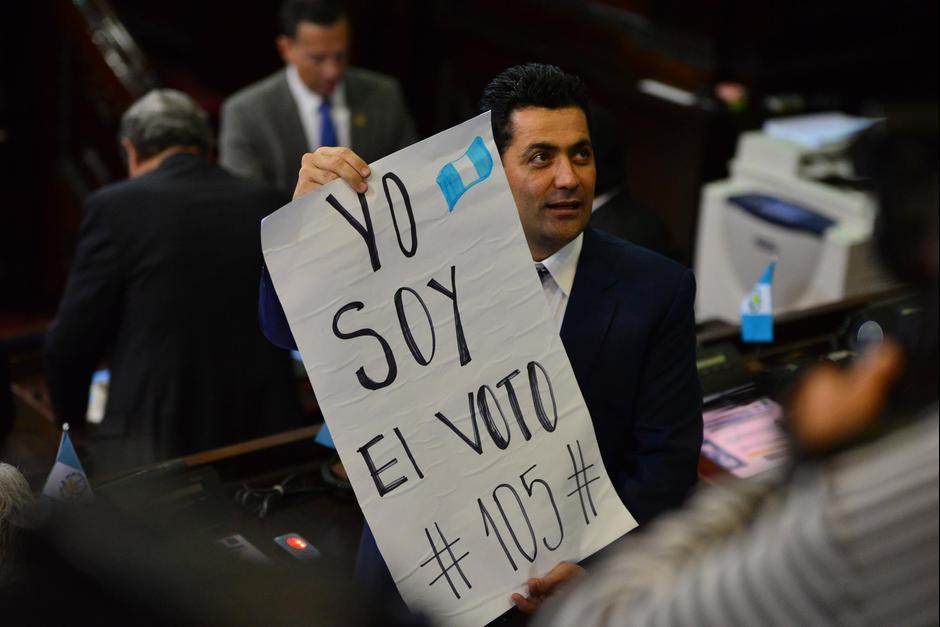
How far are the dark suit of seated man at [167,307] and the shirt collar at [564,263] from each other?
127 cm

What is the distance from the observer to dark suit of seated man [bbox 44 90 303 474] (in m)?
2.87

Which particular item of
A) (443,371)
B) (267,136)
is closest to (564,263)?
(443,371)

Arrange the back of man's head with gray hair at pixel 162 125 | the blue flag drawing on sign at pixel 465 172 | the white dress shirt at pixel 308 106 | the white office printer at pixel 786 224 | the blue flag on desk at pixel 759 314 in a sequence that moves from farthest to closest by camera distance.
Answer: the white office printer at pixel 786 224, the white dress shirt at pixel 308 106, the back of man's head with gray hair at pixel 162 125, the blue flag on desk at pixel 759 314, the blue flag drawing on sign at pixel 465 172

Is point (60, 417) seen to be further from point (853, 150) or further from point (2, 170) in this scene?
point (2, 170)

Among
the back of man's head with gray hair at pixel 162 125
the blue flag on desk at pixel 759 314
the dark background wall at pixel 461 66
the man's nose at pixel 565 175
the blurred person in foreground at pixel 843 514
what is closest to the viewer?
the blurred person in foreground at pixel 843 514

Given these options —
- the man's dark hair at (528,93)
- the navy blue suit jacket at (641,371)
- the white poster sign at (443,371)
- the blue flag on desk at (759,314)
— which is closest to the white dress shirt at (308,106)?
the blue flag on desk at (759,314)

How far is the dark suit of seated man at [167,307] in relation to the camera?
2871 millimetres

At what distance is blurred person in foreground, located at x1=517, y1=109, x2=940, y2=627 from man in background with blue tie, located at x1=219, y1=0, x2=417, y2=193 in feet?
10.4

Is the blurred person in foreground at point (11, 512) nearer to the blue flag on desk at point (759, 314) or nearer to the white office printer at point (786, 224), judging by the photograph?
the blue flag on desk at point (759, 314)

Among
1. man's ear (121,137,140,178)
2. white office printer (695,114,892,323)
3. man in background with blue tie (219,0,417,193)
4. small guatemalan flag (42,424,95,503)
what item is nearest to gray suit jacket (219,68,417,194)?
man in background with blue tie (219,0,417,193)

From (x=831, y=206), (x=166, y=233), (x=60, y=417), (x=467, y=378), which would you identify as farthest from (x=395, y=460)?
(x=831, y=206)

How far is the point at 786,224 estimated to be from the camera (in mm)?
4598

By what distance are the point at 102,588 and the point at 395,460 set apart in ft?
2.22

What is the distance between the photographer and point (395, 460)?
160 centimetres
